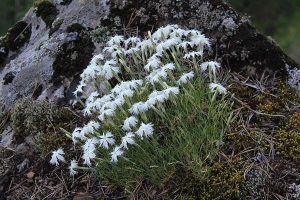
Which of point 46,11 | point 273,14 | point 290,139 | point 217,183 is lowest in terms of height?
point 273,14

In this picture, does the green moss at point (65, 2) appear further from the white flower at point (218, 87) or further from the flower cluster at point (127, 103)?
the white flower at point (218, 87)

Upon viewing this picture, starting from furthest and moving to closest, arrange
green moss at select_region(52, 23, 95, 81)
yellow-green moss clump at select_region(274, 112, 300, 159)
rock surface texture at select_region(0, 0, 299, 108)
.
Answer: green moss at select_region(52, 23, 95, 81)
rock surface texture at select_region(0, 0, 299, 108)
yellow-green moss clump at select_region(274, 112, 300, 159)

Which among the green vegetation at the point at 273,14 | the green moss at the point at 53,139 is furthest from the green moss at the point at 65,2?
the green vegetation at the point at 273,14

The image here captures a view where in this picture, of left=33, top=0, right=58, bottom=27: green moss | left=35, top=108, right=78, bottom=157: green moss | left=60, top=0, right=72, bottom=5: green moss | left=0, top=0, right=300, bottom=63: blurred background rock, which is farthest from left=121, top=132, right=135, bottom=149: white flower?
left=0, top=0, right=300, bottom=63: blurred background rock

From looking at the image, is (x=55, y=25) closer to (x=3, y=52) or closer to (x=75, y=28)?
(x=75, y=28)

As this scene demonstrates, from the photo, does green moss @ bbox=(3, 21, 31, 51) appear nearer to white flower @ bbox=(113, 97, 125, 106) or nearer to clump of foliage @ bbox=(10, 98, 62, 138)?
clump of foliage @ bbox=(10, 98, 62, 138)

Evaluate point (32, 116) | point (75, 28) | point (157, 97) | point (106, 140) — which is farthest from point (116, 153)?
point (75, 28)
